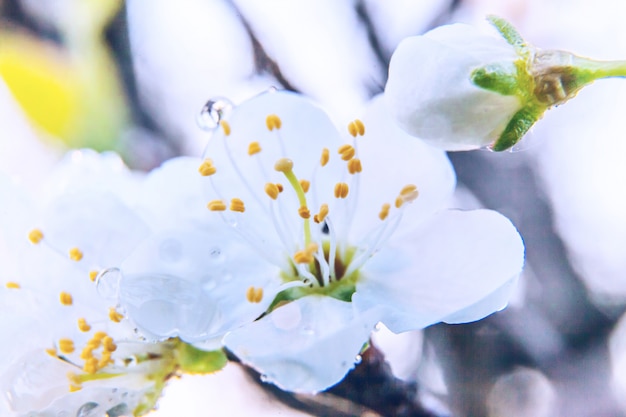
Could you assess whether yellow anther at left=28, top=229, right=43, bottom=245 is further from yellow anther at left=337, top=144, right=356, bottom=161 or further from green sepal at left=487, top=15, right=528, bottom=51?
green sepal at left=487, top=15, right=528, bottom=51

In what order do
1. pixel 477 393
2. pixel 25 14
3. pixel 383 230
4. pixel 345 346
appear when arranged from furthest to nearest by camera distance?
pixel 25 14 < pixel 477 393 < pixel 383 230 < pixel 345 346

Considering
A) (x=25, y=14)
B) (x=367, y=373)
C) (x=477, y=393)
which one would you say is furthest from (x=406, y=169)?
(x=25, y=14)

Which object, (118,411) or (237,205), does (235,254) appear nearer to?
(237,205)

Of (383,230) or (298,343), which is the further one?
(383,230)

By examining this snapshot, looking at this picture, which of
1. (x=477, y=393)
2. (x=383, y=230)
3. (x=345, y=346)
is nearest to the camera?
(x=345, y=346)

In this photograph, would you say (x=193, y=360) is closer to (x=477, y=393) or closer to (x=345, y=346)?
(x=345, y=346)

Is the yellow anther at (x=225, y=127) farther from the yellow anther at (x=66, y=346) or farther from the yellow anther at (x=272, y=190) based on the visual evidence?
the yellow anther at (x=66, y=346)

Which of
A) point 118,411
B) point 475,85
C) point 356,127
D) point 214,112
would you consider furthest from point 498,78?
point 118,411

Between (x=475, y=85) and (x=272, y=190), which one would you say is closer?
(x=475, y=85)
